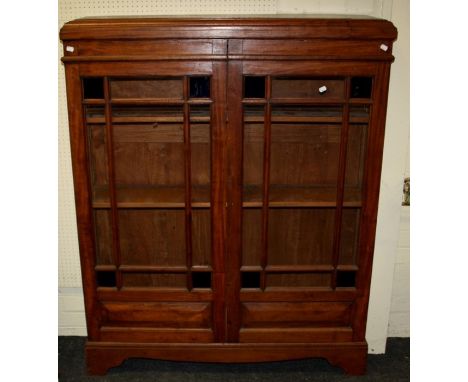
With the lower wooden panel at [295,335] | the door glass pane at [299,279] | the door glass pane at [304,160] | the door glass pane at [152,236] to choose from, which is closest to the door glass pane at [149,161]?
the door glass pane at [152,236]

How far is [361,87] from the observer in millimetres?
1699

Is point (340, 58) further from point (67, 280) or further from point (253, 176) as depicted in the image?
point (67, 280)

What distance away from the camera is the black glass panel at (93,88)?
169 centimetres

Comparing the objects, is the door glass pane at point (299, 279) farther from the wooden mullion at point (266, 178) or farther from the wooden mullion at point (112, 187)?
the wooden mullion at point (112, 187)

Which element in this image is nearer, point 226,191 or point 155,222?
point 226,191

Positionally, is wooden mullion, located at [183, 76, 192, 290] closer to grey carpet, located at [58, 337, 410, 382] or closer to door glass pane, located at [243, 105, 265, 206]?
door glass pane, located at [243, 105, 265, 206]

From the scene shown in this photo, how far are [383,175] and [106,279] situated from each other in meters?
1.44

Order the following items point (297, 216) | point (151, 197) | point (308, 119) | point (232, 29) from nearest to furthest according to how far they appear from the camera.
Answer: point (232, 29), point (308, 119), point (151, 197), point (297, 216)

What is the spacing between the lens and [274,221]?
77.1 inches

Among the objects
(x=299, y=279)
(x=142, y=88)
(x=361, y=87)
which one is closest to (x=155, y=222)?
(x=142, y=88)

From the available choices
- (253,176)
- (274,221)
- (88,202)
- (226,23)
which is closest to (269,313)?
(274,221)

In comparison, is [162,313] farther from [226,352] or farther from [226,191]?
[226,191]

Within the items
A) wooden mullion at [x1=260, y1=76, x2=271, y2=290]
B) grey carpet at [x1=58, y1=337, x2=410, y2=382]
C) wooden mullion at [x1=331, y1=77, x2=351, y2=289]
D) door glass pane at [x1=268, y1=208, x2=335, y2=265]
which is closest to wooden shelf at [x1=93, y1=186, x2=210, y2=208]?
wooden mullion at [x1=260, y1=76, x2=271, y2=290]

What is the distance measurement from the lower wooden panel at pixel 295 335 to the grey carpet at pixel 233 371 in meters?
0.23
